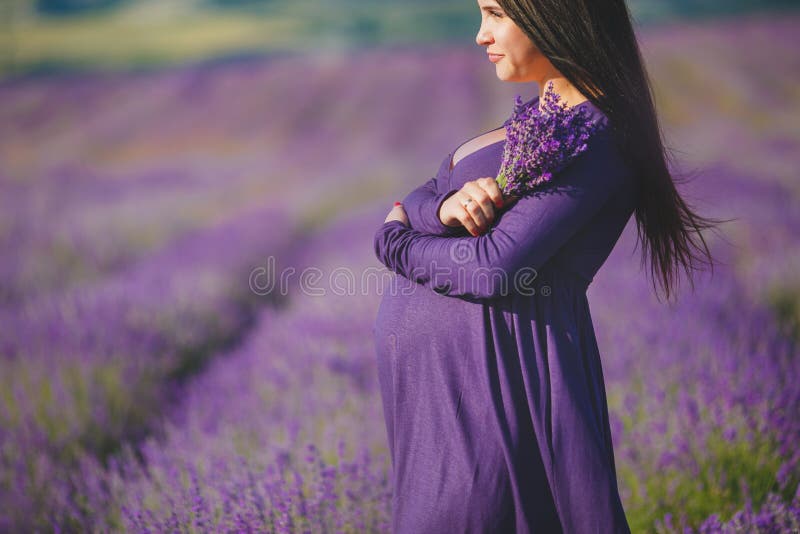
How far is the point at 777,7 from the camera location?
6.16 m

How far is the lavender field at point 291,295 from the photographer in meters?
1.63

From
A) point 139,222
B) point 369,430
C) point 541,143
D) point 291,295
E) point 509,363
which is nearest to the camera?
point 541,143

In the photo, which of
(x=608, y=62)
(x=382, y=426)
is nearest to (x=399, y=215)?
(x=608, y=62)

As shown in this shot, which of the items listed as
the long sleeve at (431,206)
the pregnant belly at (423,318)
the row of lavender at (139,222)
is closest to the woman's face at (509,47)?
the long sleeve at (431,206)

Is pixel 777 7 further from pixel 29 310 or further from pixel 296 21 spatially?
pixel 29 310

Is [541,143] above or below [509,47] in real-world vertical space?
below

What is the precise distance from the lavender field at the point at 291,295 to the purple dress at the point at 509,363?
0.54 m

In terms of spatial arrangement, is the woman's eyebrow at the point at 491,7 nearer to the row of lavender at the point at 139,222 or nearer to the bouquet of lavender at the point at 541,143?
the bouquet of lavender at the point at 541,143

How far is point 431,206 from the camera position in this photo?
101 cm

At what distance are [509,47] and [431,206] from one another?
1.09 feet

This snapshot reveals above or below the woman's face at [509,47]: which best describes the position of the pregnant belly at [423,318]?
below

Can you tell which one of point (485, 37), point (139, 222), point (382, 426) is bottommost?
point (382, 426)

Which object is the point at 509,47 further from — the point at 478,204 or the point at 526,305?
the point at 526,305

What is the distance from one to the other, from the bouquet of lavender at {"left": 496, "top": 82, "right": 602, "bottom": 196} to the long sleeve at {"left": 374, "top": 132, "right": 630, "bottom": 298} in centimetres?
3
